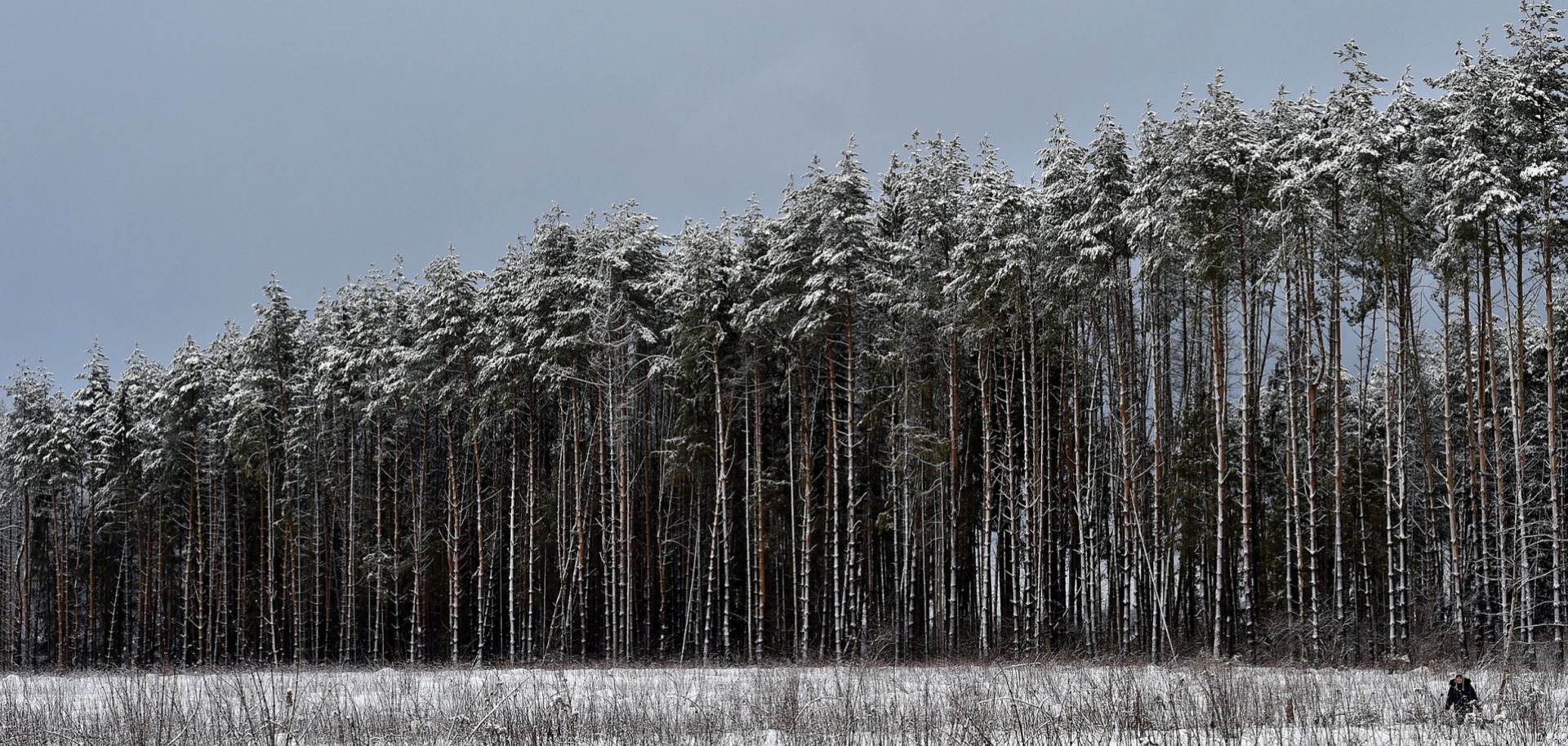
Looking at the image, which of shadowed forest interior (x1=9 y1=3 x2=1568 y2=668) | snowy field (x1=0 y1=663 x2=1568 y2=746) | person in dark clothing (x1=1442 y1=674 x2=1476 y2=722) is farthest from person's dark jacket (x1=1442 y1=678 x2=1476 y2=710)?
shadowed forest interior (x1=9 y1=3 x2=1568 y2=668)

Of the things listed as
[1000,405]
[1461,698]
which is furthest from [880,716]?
[1000,405]

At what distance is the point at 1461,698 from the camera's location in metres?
11.1

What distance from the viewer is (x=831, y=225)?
28703mm

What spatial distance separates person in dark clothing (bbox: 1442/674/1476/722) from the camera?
11.0 metres

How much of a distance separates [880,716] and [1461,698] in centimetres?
607

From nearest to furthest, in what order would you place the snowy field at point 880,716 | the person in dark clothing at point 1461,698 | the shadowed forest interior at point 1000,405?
1. the person in dark clothing at point 1461,698
2. the snowy field at point 880,716
3. the shadowed forest interior at point 1000,405

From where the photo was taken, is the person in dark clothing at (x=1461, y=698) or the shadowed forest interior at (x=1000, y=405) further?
the shadowed forest interior at (x=1000, y=405)

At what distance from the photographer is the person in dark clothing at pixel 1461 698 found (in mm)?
11008

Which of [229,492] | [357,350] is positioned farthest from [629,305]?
[229,492]

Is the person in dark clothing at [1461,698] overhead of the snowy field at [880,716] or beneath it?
overhead

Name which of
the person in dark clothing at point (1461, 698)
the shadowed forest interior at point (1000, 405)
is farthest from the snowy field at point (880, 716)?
the shadowed forest interior at point (1000, 405)

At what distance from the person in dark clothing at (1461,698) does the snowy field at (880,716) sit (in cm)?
19

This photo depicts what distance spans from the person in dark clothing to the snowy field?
0.19 meters

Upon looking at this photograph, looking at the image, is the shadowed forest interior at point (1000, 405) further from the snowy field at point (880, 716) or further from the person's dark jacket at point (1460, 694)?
→ the person's dark jacket at point (1460, 694)
